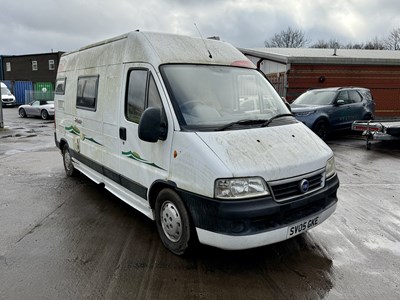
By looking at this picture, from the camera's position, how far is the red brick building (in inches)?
620

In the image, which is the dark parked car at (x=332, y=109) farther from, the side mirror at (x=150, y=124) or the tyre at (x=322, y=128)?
the side mirror at (x=150, y=124)

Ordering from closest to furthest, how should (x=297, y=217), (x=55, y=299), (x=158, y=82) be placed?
(x=55, y=299)
(x=297, y=217)
(x=158, y=82)

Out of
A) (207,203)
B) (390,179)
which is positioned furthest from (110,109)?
(390,179)

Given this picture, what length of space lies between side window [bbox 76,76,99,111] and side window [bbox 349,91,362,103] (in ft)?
32.2

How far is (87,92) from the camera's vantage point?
560cm

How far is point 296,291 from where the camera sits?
3.09 metres

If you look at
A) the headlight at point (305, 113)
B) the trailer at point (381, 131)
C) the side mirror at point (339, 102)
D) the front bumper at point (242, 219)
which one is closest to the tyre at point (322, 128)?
the headlight at point (305, 113)

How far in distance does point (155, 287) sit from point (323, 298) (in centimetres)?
155

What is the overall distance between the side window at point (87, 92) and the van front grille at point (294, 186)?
3337 mm

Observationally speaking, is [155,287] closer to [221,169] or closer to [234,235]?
[234,235]

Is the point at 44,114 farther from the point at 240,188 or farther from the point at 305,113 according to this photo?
the point at 240,188

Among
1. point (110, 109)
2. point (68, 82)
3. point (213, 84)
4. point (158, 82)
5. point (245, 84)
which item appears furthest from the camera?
point (68, 82)

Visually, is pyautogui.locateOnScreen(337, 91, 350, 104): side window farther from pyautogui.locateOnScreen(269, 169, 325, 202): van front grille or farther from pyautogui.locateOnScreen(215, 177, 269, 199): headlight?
pyautogui.locateOnScreen(215, 177, 269, 199): headlight

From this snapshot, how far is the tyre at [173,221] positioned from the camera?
3.44 metres
